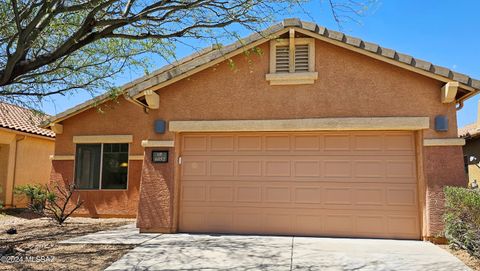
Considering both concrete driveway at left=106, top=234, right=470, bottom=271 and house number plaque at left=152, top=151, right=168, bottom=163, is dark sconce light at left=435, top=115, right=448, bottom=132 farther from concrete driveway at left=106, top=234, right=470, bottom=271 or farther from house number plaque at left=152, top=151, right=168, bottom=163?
house number plaque at left=152, top=151, right=168, bottom=163

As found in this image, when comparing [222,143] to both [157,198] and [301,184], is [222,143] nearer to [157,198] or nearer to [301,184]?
[157,198]

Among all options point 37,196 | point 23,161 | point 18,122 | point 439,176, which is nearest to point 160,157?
point 37,196

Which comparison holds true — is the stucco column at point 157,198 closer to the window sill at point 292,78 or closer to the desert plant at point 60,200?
the window sill at point 292,78

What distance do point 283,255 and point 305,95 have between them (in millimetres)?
3808

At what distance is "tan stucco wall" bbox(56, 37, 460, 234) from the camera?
9094mm

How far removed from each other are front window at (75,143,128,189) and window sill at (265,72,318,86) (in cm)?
646

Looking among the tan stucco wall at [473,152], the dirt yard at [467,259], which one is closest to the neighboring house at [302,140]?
the dirt yard at [467,259]

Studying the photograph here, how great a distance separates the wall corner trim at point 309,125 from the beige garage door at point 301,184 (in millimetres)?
307

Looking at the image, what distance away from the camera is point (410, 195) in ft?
30.0

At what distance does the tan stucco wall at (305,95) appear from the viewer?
9.09 m

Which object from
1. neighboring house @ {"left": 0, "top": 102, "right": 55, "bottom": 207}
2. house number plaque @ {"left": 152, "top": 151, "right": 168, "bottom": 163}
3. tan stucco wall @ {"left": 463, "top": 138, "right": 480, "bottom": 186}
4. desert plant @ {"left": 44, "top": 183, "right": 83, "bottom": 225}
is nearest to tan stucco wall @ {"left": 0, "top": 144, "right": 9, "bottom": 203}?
neighboring house @ {"left": 0, "top": 102, "right": 55, "bottom": 207}

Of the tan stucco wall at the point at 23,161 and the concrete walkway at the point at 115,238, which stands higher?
→ the tan stucco wall at the point at 23,161

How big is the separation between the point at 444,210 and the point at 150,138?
6933 millimetres

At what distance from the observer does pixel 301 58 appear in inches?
383
